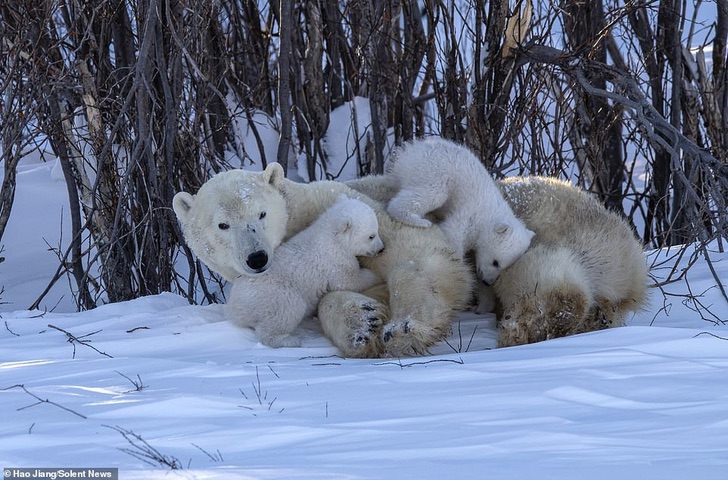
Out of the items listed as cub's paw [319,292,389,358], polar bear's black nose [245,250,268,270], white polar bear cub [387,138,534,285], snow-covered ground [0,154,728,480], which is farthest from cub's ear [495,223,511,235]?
polar bear's black nose [245,250,268,270]

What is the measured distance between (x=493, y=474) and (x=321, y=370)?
129 cm

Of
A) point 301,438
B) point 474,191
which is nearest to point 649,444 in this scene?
point 301,438

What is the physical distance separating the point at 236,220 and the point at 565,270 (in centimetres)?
137

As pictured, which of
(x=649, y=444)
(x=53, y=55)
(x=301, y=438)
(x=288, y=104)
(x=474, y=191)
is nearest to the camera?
(x=649, y=444)

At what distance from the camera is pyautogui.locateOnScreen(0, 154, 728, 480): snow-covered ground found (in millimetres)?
1993

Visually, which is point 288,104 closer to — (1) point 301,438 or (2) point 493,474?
(1) point 301,438

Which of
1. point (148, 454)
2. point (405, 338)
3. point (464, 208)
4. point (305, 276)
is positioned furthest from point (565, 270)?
point (148, 454)

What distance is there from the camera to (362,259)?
401cm

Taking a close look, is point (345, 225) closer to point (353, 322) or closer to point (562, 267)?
point (353, 322)

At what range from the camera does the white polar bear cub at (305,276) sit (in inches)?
147

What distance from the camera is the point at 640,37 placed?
716 centimetres

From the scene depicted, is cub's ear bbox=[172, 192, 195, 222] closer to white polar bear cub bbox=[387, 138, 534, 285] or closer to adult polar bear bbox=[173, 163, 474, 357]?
adult polar bear bbox=[173, 163, 474, 357]

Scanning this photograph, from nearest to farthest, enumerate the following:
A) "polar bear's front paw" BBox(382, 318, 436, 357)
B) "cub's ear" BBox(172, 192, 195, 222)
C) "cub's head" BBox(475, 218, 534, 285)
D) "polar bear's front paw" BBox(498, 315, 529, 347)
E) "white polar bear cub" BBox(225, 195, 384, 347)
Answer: "polar bear's front paw" BBox(382, 318, 436, 357) → "polar bear's front paw" BBox(498, 315, 529, 347) → "white polar bear cub" BBox(225, 195, 384, 347) → "cub's ear" BBox(172, 192, 195, 222) → "cub's head" BBox(475, 218, 534, 285)

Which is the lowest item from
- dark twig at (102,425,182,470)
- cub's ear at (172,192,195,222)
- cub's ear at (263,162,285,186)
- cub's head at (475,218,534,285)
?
dark twig at (102,425,182,470)
